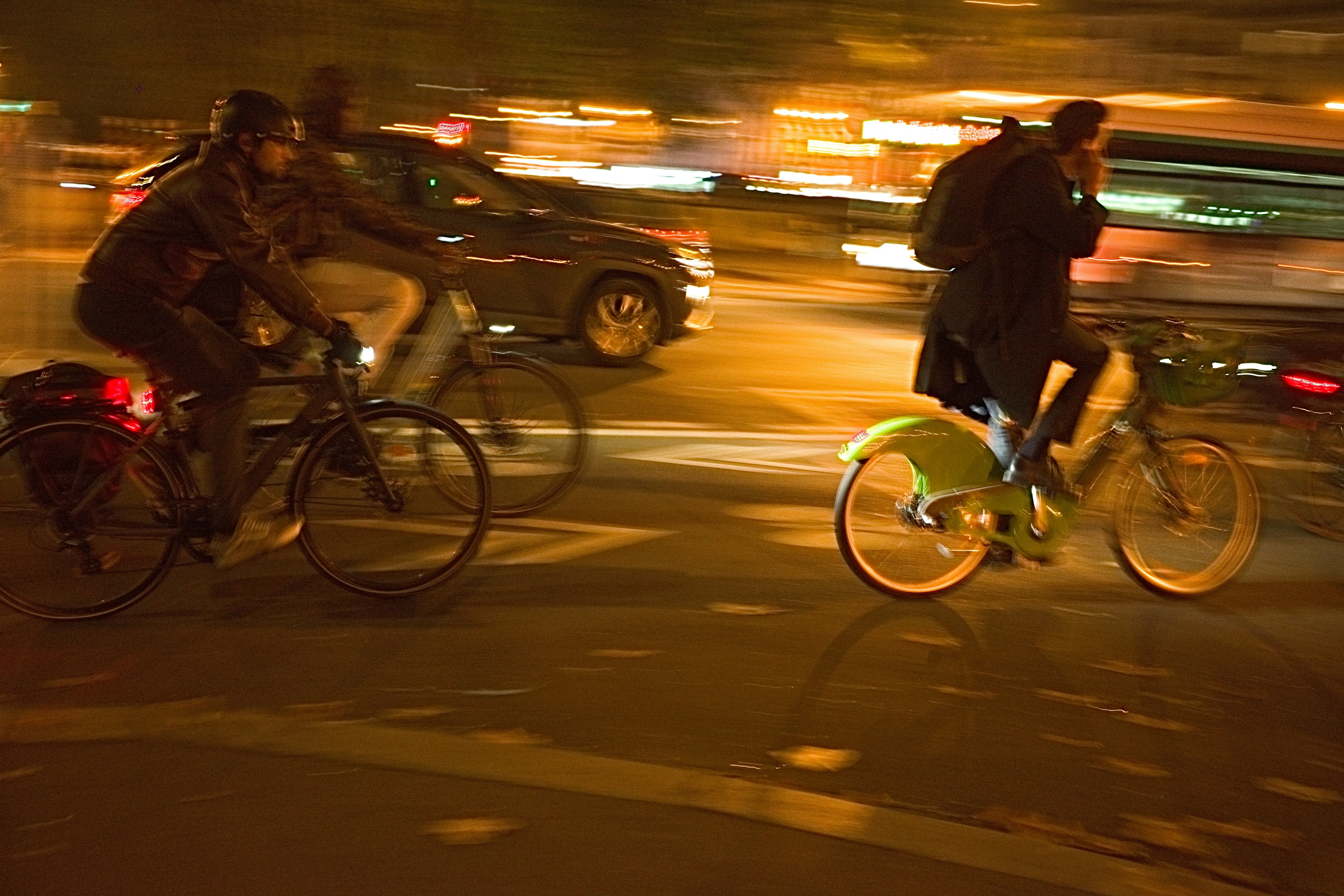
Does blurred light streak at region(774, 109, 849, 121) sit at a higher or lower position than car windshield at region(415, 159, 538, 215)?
higher

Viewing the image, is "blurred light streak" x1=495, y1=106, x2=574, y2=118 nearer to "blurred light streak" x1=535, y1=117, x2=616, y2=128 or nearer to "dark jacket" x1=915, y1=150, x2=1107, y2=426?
"blurred light streak" x1=535, y1=117, x2=616, y2=128

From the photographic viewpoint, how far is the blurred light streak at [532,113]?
26.8 meters

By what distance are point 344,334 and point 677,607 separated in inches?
66.2

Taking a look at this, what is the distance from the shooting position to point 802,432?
9508mm

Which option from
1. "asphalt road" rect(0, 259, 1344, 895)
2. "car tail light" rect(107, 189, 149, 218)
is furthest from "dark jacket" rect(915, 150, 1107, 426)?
"car tail light" rect(107, 189, 149, 218)

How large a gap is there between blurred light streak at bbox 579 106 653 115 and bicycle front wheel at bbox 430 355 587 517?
60.4 ft

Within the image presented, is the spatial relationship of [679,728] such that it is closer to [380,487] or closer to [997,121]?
[380,487]

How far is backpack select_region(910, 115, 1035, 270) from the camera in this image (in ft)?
17.4

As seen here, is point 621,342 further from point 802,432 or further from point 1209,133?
point 1209,133

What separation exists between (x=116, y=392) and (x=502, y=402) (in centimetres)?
191

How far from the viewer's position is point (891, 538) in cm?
590

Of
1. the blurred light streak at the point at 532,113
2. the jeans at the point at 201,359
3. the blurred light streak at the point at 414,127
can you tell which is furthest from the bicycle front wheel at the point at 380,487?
the blurred light streak at the point at 532,113

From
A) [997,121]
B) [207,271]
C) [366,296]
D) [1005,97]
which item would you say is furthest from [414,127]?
[207,271]

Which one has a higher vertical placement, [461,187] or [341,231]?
[341,231]
